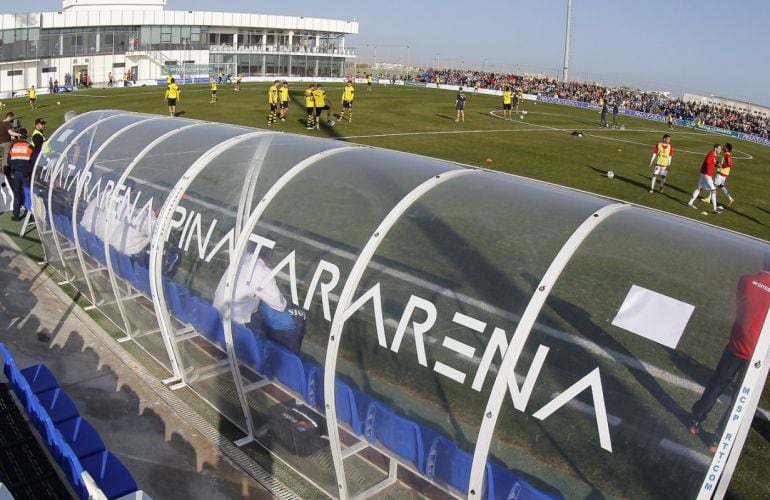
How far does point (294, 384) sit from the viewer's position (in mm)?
5535

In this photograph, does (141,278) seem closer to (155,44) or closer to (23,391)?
(23,391)

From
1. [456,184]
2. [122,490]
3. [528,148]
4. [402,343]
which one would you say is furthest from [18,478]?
[528,148]

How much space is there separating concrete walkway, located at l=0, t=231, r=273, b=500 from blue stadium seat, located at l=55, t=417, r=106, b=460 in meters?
0.67

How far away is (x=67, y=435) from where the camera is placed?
5652 mm

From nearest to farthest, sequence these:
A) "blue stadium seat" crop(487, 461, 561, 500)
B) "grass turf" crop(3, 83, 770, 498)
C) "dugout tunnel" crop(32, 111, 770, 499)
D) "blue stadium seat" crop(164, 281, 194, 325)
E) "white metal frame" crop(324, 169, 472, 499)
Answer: "dugout tunnel" crop(32, 111, 770, 499)
"blue stadium seat" crop(487, 461, 561, 500)
"white metal frame" crop(324, 169, 472, 499)
"blue stadium seat" crop(164, 281, 194, 325)
"grass turf" crop(3, 83, 770, 498)

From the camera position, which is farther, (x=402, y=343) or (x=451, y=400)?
(x=402, y=343)

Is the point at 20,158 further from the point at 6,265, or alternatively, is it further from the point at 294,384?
the point at 294,384

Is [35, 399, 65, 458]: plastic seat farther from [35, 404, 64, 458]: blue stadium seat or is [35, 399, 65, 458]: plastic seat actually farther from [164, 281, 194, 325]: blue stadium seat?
[164, 281, 194, 325]: blue stadium seat

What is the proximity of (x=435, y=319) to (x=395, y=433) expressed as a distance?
1.02 metres

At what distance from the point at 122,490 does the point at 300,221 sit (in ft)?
8.67

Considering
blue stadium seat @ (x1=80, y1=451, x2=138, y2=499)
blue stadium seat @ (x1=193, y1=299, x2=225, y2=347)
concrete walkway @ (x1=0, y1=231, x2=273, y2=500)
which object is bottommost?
concrete walkway @ (x1=0, y1=231, x2=273, y2=500)

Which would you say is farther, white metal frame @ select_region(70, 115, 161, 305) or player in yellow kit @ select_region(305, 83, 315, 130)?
player in yellow kit @ select_region(305, 83, 315, 130)

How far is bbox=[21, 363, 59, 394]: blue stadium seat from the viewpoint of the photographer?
639 cm

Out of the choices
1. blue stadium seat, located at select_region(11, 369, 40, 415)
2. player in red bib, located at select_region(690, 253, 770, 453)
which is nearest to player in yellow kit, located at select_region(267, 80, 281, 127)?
blue stadium seat, located at select_region(11, 369, 40, 415)
